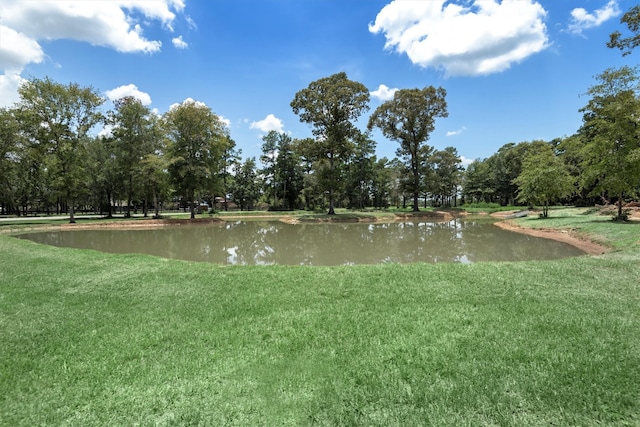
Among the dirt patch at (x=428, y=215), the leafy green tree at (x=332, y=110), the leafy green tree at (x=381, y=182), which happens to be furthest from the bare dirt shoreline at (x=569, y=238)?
the leafy green tree at (x=381, y=182)

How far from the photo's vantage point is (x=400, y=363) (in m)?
3.65

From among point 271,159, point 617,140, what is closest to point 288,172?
point 271,159

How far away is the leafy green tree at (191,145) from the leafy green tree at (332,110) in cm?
916

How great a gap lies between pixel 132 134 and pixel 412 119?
3094 centimetres

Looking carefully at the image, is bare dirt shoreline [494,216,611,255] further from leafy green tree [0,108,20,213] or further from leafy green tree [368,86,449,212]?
leafy green tree [0,108,20,213]

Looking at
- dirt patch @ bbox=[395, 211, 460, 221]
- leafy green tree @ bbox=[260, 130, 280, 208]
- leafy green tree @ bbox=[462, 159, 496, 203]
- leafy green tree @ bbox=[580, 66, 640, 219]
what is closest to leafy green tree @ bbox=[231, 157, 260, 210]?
leafy green tree @ bbox=[260, 130, 280, 208]

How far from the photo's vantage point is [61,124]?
88.8ft

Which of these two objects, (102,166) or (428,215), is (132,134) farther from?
(428,215)

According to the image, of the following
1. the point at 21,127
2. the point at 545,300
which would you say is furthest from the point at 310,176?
the point at 545,300

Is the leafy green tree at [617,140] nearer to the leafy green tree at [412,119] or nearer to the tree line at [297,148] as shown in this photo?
the tree line at [297,148]

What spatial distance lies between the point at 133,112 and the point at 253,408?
3719 centimetres

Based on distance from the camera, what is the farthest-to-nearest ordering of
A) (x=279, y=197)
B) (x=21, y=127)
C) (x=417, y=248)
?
(x=279, y=197) < (x=21, y=127) < (x=417, y=248)

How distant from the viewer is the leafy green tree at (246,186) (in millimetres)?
54469

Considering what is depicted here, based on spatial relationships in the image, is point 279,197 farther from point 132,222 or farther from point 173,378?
point 173,378
